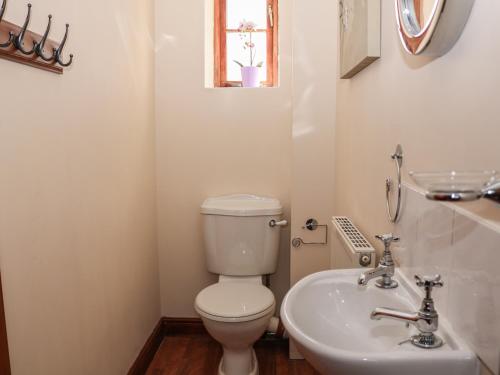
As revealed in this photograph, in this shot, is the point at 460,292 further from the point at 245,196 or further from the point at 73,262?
the point at 245,196

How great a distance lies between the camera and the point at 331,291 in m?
1.16

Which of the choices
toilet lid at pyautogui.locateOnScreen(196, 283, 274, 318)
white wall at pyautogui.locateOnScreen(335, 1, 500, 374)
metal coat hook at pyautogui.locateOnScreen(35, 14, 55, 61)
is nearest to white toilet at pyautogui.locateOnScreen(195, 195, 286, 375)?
toilet lid at pyautogui.locateOnScreen(196, 283, 274, 318)

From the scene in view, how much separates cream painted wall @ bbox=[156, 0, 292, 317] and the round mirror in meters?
1.25

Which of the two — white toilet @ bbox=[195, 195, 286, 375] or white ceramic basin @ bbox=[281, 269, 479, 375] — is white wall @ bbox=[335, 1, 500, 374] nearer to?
white ceramic basin @ bbox=[281, 269, 479, 375]

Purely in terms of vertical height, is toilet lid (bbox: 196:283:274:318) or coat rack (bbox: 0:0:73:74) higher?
coat rack (bbox: 0:0:73:74)

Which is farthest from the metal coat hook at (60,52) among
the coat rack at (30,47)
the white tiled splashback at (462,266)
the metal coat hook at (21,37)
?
the white tiled splashback at (462,266)

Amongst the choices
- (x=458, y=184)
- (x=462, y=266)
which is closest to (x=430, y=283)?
(x=462, y=266)

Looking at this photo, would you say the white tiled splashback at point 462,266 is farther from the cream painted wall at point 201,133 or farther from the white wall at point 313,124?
the cream painted wall at point 201,133

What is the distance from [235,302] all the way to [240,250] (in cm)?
34

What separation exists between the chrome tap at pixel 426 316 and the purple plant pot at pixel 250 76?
1735 mm

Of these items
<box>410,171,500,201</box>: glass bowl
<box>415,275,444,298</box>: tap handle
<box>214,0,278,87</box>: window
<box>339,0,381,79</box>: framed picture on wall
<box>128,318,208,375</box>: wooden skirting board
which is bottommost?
<box>128,318,208,375</box>: wooden skirting board

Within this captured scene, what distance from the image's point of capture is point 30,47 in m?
1.13

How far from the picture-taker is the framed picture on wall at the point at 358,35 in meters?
1.33

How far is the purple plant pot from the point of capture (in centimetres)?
234
